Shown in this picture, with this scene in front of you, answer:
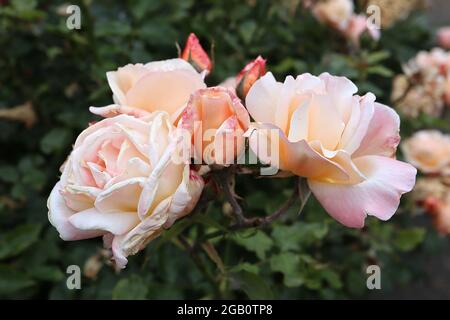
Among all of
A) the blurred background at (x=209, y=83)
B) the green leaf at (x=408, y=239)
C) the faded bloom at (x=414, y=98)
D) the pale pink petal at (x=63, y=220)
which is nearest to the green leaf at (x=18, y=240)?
the blurred background at (x=209, y=83)

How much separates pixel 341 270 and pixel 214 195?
65 cm

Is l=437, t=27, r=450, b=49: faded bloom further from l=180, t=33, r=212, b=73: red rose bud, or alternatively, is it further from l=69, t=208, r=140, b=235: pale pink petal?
l=69, t=208, r=140, b=235: pale pink petal

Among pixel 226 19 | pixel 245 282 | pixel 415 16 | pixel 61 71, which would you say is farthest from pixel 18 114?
pixel 415 16

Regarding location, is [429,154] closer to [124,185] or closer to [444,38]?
[444,38]

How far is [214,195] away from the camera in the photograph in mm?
642

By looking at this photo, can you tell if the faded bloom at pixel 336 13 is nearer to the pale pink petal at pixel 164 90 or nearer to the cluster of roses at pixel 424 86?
the cluster of roses at pixel 424 86

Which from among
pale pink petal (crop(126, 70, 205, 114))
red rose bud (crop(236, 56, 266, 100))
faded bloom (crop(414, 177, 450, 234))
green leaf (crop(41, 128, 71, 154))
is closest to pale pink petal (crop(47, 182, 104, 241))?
pale pink petal (crop(126, 70, 205, 114))

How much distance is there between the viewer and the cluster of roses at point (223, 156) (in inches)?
21.5

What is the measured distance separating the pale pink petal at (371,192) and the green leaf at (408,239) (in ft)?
2.45

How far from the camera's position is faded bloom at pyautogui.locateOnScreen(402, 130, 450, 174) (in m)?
1.32

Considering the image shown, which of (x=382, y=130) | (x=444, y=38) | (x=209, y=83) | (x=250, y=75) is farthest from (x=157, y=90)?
(x=444, y=38)

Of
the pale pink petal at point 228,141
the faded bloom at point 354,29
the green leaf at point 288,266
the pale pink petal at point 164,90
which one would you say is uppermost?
the faded bloom at point 354,29

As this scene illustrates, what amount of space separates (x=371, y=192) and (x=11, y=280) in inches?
26.7

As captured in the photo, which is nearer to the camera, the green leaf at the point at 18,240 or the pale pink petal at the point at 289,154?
the pale pink petal at the point at 289,154
